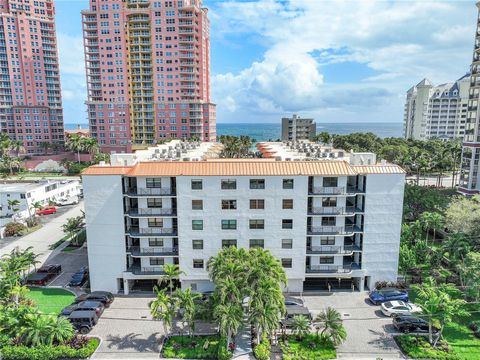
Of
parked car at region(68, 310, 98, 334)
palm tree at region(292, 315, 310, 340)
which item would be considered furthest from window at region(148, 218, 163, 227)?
palm tree at region(292, 315, 310, 340)

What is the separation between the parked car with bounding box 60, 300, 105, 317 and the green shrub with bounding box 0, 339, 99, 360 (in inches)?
234

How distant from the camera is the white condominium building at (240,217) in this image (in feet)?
134

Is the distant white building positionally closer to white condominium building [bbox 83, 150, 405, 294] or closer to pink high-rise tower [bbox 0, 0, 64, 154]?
white condominium building [bbox 83, 150, 405, 294]

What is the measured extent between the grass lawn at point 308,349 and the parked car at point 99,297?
2095cm

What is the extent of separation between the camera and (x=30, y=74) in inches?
5837

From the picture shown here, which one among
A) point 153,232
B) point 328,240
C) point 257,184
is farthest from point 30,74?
point 328,240

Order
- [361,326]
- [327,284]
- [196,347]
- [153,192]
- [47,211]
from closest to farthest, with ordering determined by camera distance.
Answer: [196,347], [361,326], [153,192], [327,284], [47,211]

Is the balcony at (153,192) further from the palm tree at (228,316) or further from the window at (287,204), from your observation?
the palm tree at (228,316)

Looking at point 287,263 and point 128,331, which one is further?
point 287,263

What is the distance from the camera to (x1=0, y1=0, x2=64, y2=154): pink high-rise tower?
144125mm

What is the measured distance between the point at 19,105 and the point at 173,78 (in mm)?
69804

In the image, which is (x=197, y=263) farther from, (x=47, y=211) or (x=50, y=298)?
(x=47, y=211)

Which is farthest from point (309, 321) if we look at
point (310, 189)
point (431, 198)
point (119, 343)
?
point (431, 198)

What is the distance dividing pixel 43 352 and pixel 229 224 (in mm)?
22033
